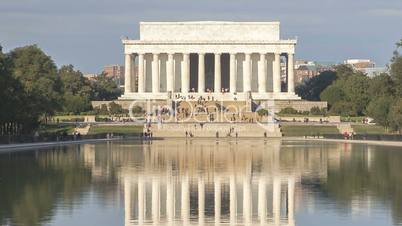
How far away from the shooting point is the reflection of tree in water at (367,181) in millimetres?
30050

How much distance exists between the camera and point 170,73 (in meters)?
129

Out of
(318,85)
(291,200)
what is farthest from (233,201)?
(318,85)

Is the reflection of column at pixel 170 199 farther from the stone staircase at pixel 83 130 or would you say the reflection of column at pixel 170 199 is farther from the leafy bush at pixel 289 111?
the leafy bush at pixel 289 111

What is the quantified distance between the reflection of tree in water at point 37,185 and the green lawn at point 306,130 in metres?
40.2

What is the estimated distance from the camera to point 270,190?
33.1m

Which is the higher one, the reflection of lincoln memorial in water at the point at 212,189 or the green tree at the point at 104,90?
the green tree at the point at 104,90

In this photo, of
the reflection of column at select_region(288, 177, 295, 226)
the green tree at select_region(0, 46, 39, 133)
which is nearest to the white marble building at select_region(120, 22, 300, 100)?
the green tree at select_region(0, 46, 39, 133)

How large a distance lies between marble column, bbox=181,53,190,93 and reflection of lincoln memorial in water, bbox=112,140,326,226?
74295 millimetres

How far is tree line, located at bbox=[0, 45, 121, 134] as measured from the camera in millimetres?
72062

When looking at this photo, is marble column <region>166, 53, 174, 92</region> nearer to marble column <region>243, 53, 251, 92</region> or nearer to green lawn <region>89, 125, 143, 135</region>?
marble column <region>243, 53, 251, 92</region>

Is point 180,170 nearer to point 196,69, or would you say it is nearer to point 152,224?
point 152,224

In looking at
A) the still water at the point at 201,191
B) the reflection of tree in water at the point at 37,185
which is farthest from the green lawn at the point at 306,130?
the reflection of tree in water at the point at 37,185

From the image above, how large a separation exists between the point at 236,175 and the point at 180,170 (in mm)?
3678

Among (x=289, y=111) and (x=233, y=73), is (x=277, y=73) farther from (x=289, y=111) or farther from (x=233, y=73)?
(x=289, y=111)
